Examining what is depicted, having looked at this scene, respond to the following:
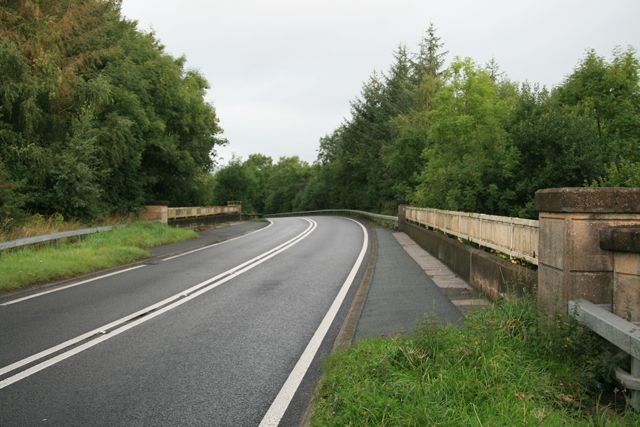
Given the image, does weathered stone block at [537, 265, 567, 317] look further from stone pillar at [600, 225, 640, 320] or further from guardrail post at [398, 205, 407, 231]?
guardrail post at [398, 205, 407, 231]

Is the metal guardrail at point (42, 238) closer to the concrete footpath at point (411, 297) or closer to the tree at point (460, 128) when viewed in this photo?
the concrete footpath at point (411, 297)

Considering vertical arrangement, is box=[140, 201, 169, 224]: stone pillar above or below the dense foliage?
below

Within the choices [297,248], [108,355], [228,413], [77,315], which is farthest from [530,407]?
[297,248]

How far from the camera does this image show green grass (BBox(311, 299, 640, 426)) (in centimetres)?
380

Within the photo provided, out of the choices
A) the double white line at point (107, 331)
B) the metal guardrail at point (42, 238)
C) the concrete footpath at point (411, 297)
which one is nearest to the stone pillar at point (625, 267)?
the concrete footpath at point (411, 297)

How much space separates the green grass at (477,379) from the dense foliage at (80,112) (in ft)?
44.6

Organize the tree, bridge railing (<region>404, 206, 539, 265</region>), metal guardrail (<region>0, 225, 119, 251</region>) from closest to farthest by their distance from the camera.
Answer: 1. bridge railing (<region>404, 206, 539, 265</region>)
2. metal guardrail (<region>0, 225, 119, 251</region>)
3. the tree

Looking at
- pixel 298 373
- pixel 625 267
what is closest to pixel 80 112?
pixel 298 373

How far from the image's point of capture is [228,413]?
4.32 m

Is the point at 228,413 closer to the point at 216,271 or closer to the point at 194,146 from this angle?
the point at 216,271

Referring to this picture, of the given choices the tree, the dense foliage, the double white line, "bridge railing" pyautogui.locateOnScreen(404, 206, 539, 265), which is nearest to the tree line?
the tree

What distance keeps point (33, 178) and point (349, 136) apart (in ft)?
164

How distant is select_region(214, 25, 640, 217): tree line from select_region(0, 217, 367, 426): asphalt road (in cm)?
808

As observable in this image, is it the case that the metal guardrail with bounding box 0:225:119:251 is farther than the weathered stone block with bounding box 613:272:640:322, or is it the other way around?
the metal guardrail with bounding box 0:225:119:251
